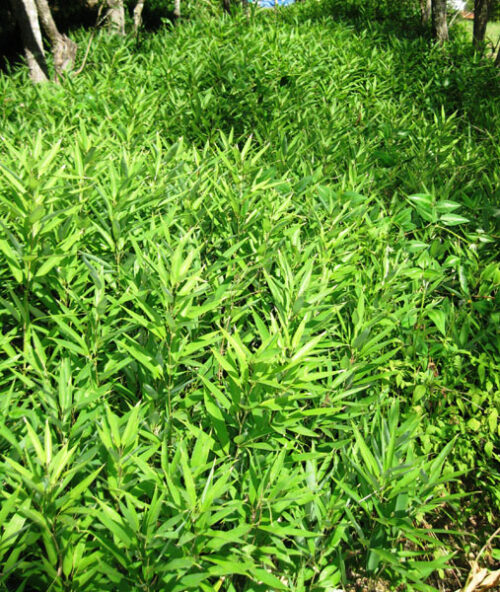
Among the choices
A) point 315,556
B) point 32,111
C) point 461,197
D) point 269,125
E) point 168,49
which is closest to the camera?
point 315,556

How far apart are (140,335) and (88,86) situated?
291 centimetres

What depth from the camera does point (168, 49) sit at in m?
5.18

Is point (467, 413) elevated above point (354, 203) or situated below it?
below

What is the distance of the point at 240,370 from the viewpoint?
1440 mm

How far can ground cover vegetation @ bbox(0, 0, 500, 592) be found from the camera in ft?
3.92

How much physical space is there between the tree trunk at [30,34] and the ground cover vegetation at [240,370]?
1748mm

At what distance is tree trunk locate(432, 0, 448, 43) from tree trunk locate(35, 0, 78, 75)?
200 inches

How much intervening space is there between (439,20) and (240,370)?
24.9 feet

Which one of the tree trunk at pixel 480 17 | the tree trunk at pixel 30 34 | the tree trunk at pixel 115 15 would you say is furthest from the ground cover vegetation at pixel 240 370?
the tree trunk at pixel 480 17

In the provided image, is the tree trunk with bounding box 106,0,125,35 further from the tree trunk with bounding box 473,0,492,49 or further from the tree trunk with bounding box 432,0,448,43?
the tree trunk with bounding box 473,0,492,49

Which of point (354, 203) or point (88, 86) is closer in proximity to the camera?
point (354, 203)

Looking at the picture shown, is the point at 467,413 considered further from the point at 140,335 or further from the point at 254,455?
the point at 140,335

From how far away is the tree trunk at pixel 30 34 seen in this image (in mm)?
4660

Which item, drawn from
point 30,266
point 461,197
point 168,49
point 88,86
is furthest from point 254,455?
point 168,49
